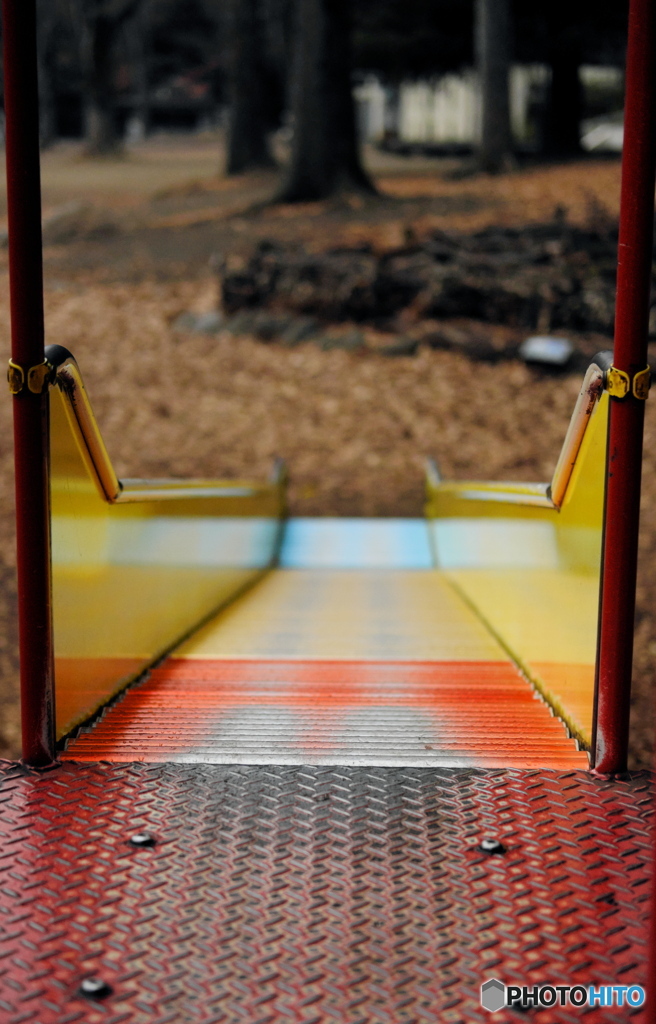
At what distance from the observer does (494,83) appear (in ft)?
64.0

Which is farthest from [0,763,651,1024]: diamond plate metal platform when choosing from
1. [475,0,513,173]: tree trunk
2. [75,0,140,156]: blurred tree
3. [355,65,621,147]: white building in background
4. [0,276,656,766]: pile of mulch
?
[355,65,621,147]: white building in background

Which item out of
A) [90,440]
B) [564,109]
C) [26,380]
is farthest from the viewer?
[564,109]

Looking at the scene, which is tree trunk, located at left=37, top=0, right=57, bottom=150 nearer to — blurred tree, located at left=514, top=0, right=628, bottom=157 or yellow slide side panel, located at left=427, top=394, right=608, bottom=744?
blurred tree, located at left=514, top=0, right=628, bottom=157

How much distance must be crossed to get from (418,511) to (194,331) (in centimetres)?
447

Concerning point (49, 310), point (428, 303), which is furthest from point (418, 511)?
point (49, 310)

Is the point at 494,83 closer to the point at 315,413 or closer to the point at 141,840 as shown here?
the point at 315,413

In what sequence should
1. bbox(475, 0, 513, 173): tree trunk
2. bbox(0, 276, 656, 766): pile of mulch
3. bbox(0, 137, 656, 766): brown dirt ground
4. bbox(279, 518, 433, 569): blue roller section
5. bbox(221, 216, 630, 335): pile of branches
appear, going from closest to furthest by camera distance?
bbox(279, 518, 433, 569): blue roller section < bbox(0, 137, 656, 766): brown dirt ground < bbox(0, 276, 656, 766): pile of mulch < bbox(221, 216, 630, 335): pile of branches < bbox(475, 0, 513, 173): tree trunk

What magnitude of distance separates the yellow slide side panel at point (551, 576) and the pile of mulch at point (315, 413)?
4.51 meters

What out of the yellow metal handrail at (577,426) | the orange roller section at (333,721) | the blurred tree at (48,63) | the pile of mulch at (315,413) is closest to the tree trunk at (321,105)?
the pile of mulch at (315,413)

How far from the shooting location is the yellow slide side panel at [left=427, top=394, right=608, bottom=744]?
9.52 feet

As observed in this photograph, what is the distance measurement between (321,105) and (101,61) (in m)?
17.0

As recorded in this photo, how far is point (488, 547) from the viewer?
6.05m

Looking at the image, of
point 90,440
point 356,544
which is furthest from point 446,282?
point 90,440

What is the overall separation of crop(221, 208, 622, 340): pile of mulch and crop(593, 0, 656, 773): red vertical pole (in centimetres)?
1035
